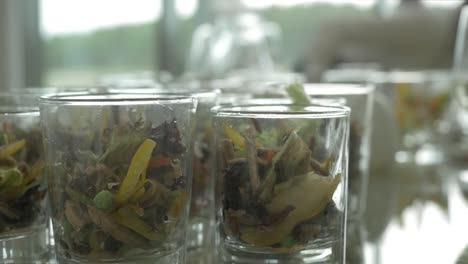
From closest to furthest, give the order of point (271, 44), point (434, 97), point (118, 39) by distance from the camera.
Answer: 1. point (434, 97)
2. point (271, 44)
3. point (118, 39)

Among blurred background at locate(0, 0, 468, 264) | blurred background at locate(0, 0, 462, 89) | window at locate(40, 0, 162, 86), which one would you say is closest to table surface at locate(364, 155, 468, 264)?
blurred background at locate(0, 0, 468, 264)

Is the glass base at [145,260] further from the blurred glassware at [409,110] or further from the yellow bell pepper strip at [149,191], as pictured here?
the blurred glassware at [409,110]

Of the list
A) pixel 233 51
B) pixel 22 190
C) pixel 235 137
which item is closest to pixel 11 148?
pixel 22 190

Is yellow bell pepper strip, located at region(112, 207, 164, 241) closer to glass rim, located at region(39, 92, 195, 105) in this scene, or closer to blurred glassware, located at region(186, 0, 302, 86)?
glass rim, located at region(39, 92, 195, 105)

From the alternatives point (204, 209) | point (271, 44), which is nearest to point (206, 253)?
point (204, 209)

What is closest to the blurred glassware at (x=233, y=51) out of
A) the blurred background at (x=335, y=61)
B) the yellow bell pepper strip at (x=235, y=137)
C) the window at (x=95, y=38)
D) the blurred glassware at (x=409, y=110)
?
the blurred background at (x=335, y=61)

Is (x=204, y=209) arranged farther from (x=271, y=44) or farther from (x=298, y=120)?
(x=271, y=44)

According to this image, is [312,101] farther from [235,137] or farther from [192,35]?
[192,35]
